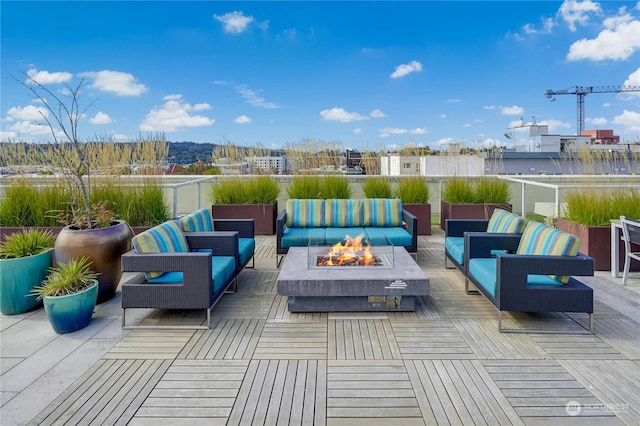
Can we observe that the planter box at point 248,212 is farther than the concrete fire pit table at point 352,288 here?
Yes

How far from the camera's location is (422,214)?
6723 millimetres

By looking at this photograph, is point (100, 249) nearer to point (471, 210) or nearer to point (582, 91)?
point (471, 210)

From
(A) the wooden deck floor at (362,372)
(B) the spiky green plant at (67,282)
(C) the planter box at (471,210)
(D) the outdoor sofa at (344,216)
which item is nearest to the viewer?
(A) the wooden deck floor at (362,372)

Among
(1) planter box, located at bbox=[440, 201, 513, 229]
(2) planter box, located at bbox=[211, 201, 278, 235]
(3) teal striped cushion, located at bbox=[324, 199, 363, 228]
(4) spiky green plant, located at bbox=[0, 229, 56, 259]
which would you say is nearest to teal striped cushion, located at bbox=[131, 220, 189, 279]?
(4) spiky green plant, located at bbox=[0, 229, 56, 259]

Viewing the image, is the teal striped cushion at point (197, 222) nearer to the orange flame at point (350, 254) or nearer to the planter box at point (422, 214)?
the orange flame at point (350, 254)

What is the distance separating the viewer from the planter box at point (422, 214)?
6.68 meters

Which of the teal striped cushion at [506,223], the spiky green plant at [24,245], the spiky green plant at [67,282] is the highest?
the teal striped cushion at [506,223]

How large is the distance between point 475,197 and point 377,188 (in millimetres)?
1652

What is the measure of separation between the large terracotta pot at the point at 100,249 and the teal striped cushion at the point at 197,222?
0.55 meters

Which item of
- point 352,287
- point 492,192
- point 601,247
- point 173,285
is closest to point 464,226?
point 601,247

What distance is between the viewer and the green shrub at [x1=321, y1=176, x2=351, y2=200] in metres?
6.84

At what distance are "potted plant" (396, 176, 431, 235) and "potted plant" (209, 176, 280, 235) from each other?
2.15 m

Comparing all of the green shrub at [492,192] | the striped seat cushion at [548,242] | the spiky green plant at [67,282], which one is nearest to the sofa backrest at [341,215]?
the striped seat cushion at [548,242]

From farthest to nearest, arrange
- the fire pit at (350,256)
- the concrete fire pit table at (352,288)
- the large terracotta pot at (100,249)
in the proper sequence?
the fire pit at (350,256) → the large terracotta pot at (100,249) → the concrete fire pit table at (352,288)
